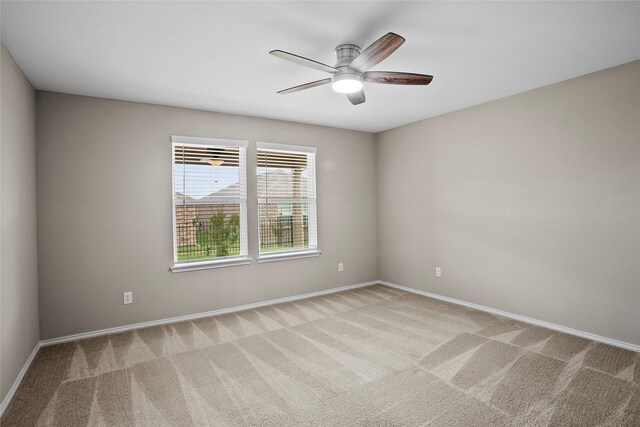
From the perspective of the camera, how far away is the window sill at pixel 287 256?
4371 millimetres

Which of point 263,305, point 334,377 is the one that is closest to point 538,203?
point 334,377

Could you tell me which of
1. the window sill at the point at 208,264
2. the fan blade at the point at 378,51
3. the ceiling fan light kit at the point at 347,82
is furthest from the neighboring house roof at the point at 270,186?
the fan blade at the point at 378,51

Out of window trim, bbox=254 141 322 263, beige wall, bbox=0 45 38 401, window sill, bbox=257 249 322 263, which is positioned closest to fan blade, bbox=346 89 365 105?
window trim, bbox=254 141 322 263

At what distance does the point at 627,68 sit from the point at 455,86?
4.57 feet

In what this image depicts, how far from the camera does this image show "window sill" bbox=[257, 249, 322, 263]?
437 centimetres

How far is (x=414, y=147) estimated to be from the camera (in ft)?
15.8

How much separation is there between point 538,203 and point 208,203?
376 centimetres

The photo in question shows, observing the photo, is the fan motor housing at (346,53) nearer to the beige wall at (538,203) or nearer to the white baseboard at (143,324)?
the beige wall at (538,203)

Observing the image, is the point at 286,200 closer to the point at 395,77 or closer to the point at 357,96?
the point at 357,96

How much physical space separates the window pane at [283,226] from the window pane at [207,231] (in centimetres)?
37

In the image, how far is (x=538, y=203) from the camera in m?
3.47

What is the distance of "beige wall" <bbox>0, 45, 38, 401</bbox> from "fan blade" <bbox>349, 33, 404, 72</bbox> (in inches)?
98.0

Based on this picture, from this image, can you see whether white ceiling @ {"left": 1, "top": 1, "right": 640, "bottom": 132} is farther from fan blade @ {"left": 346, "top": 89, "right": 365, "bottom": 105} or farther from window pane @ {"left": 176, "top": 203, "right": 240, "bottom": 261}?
window pane @ {"left": 176, "top": 203, "right": 240, "bottom": 261}

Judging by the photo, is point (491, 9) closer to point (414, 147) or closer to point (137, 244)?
point (414, 147)
